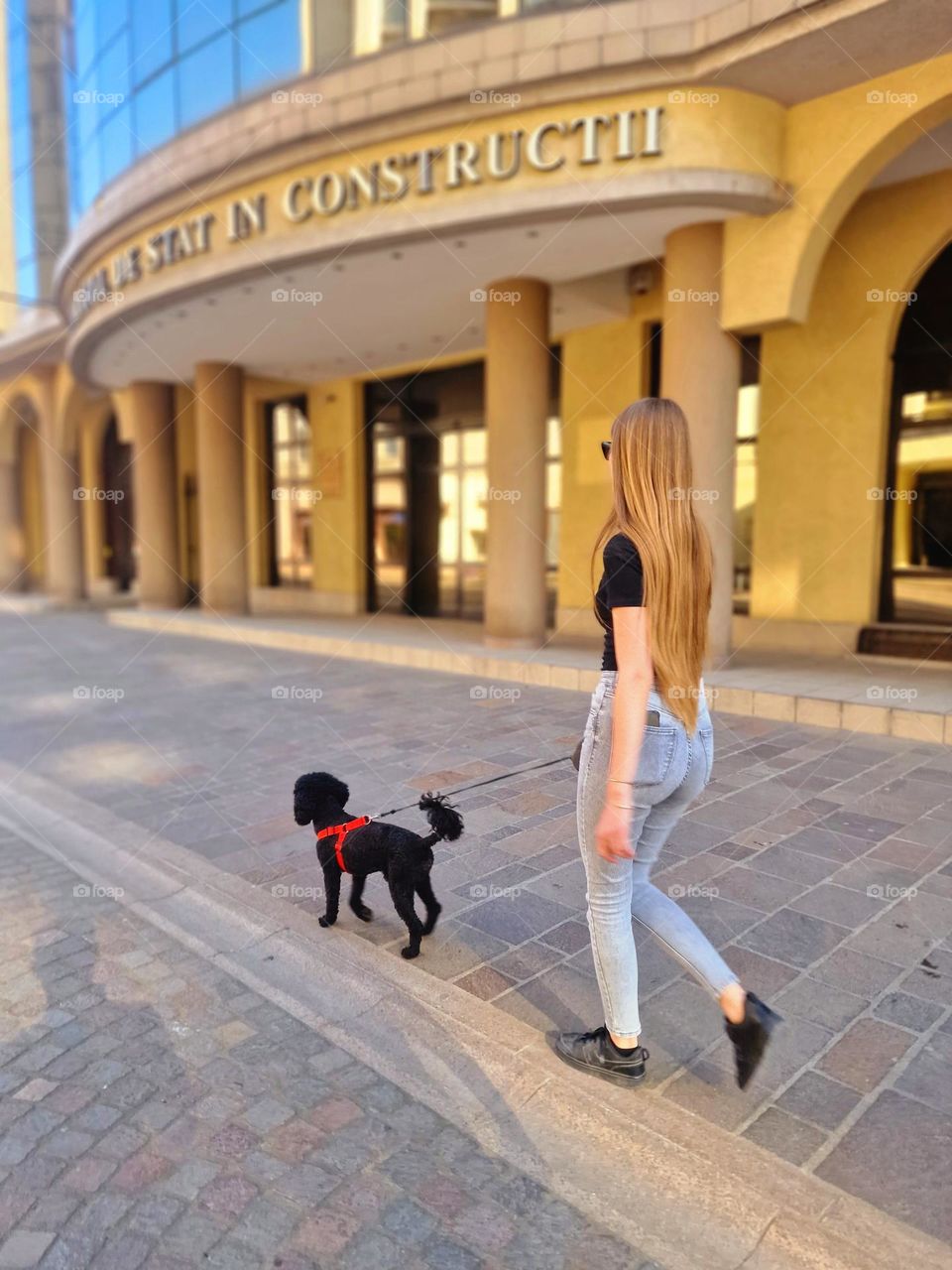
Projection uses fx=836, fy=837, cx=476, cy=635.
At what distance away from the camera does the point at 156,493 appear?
16422 mm

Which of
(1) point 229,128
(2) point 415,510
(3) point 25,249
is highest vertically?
(3) point 25,249

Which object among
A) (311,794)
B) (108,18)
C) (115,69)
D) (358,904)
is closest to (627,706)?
(311,794)

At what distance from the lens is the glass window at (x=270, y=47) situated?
9398 mm

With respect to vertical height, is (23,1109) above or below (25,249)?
below

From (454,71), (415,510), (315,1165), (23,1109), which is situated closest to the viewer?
(315,1165)

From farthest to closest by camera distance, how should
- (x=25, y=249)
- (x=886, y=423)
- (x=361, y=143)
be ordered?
(x=25, y=249) < (x=886, y=423) < (x=361, y=143)

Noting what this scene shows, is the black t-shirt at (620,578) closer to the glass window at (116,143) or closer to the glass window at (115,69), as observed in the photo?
the glass window at (116,143)

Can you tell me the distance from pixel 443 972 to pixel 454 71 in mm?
8431

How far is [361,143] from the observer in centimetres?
876

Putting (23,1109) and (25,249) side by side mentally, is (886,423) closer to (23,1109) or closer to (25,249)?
(23,1109)

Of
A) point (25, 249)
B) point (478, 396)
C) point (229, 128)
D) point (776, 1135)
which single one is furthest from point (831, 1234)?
point (25, 249)

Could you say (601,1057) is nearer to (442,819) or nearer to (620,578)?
(442,819)

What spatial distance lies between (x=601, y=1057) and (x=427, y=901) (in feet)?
3.37

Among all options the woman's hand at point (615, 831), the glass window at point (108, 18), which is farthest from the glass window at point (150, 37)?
the woman's hand at point (615, 831)
